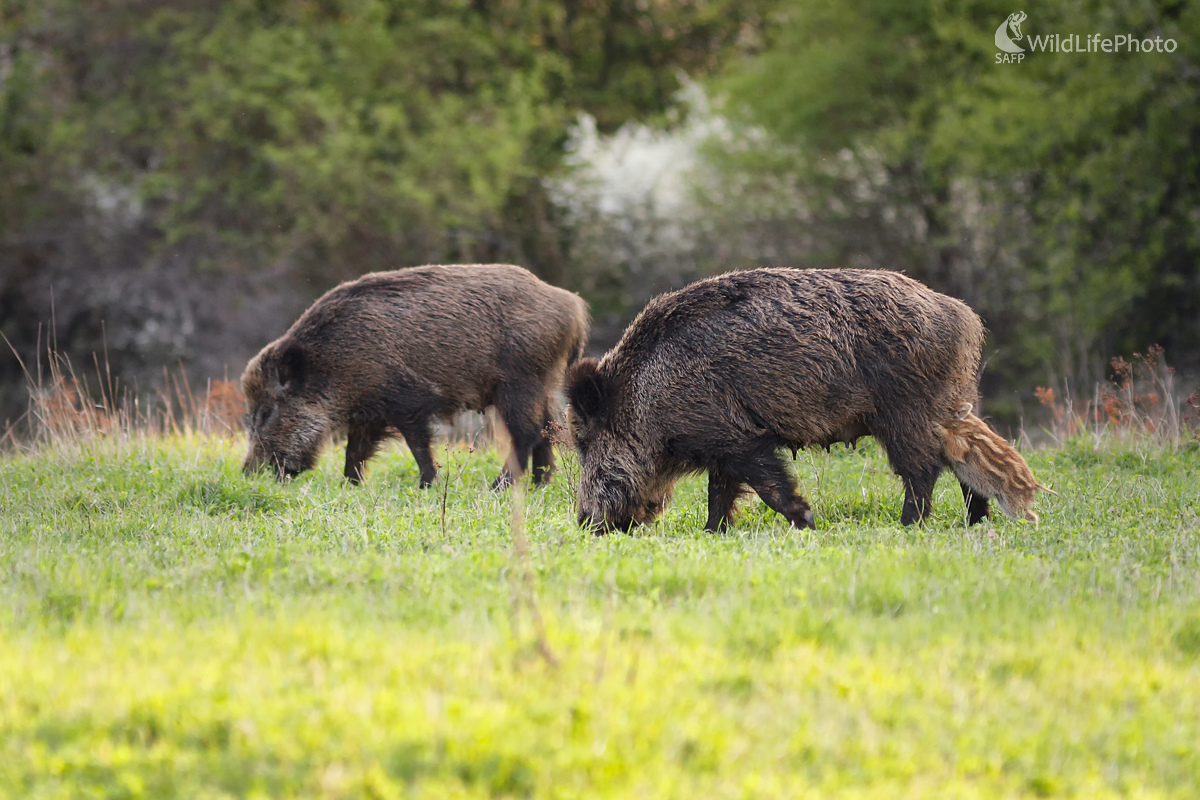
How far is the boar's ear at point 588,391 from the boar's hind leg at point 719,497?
2.65 ft

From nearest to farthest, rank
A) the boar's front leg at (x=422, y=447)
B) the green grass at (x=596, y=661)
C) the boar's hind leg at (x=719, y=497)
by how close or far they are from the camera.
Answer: the green grass at (x=596, y=661) < the boar's hind leg at (x=719, y=497) < the boar's front leg at (x=422, y=447)

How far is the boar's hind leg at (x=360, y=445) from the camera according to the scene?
9.74 meters

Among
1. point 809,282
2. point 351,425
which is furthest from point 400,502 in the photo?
point 809,282

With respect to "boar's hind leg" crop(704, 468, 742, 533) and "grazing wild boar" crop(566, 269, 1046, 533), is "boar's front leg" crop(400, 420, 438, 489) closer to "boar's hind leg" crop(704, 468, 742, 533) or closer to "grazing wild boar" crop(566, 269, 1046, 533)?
"grazing wild boar" crop(566, 269, 1046, 533)

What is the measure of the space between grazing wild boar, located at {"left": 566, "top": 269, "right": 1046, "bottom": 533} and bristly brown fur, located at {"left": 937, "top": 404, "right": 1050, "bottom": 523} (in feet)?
0.04

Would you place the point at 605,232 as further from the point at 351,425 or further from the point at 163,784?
the point at 163,784

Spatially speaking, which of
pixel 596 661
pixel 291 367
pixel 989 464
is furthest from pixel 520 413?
pixel 596 661

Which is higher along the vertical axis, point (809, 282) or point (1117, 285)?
point (809, 282)

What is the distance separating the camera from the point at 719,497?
7430 millimetres

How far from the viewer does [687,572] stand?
17.6ft

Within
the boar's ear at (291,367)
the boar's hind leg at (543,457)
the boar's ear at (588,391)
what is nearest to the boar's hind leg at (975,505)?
the boar's ear at (588,391)

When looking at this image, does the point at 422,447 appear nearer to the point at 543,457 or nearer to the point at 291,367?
the point at 543,457

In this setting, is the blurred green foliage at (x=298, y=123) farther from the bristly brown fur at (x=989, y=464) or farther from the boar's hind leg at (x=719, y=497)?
the bristly brown fur at (x=989, y=464)

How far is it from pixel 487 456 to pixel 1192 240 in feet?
45.1
